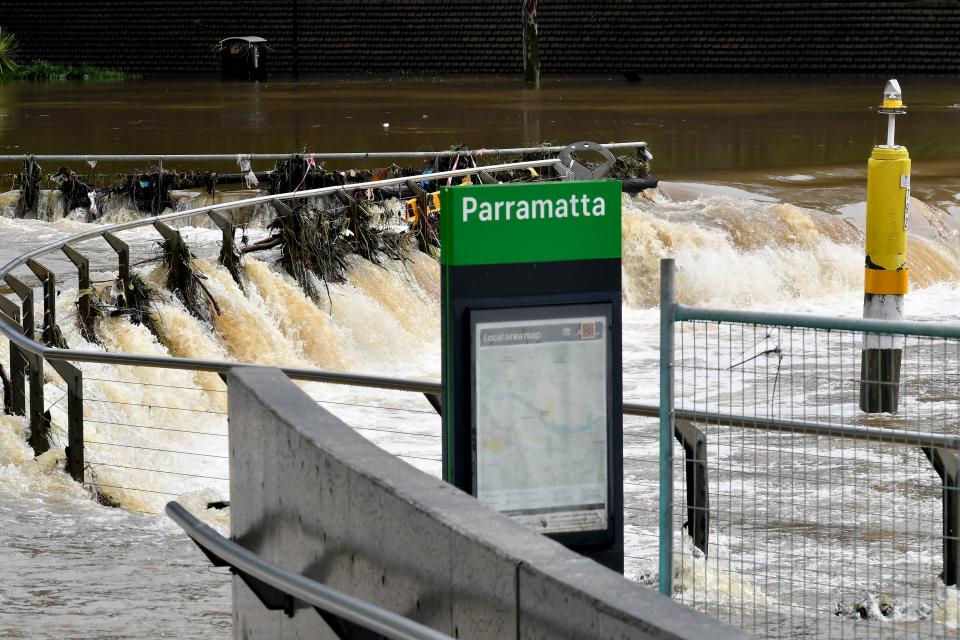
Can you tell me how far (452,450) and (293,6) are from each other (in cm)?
3968

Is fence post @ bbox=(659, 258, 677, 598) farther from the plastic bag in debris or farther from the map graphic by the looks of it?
the plastic bag in debris

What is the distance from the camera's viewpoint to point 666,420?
4383 millimetres

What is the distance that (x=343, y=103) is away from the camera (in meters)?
32.9

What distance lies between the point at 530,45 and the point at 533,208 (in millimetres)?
33795

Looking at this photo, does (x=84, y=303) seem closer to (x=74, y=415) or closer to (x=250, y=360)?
(x=250, y=360)

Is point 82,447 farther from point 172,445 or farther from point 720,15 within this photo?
point 720,15

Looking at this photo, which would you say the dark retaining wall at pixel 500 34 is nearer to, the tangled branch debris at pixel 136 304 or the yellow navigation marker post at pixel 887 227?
the tangled branch debris at pixel 136 304

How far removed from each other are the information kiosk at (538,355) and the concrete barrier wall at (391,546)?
39 centimetres

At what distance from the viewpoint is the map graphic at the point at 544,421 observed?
13.8ft

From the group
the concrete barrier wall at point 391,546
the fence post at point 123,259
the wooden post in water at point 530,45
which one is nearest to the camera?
the concrete barrier wall at point 391,546

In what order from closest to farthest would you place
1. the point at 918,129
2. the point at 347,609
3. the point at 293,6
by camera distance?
the point at 347,609 < the point at 918,129 < the point at 293,6

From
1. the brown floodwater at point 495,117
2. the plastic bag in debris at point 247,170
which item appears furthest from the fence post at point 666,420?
the brown floodwater at point 495,117

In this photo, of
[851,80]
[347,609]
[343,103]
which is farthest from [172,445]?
[851,80]

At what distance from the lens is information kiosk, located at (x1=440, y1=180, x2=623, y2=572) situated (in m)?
4.18
